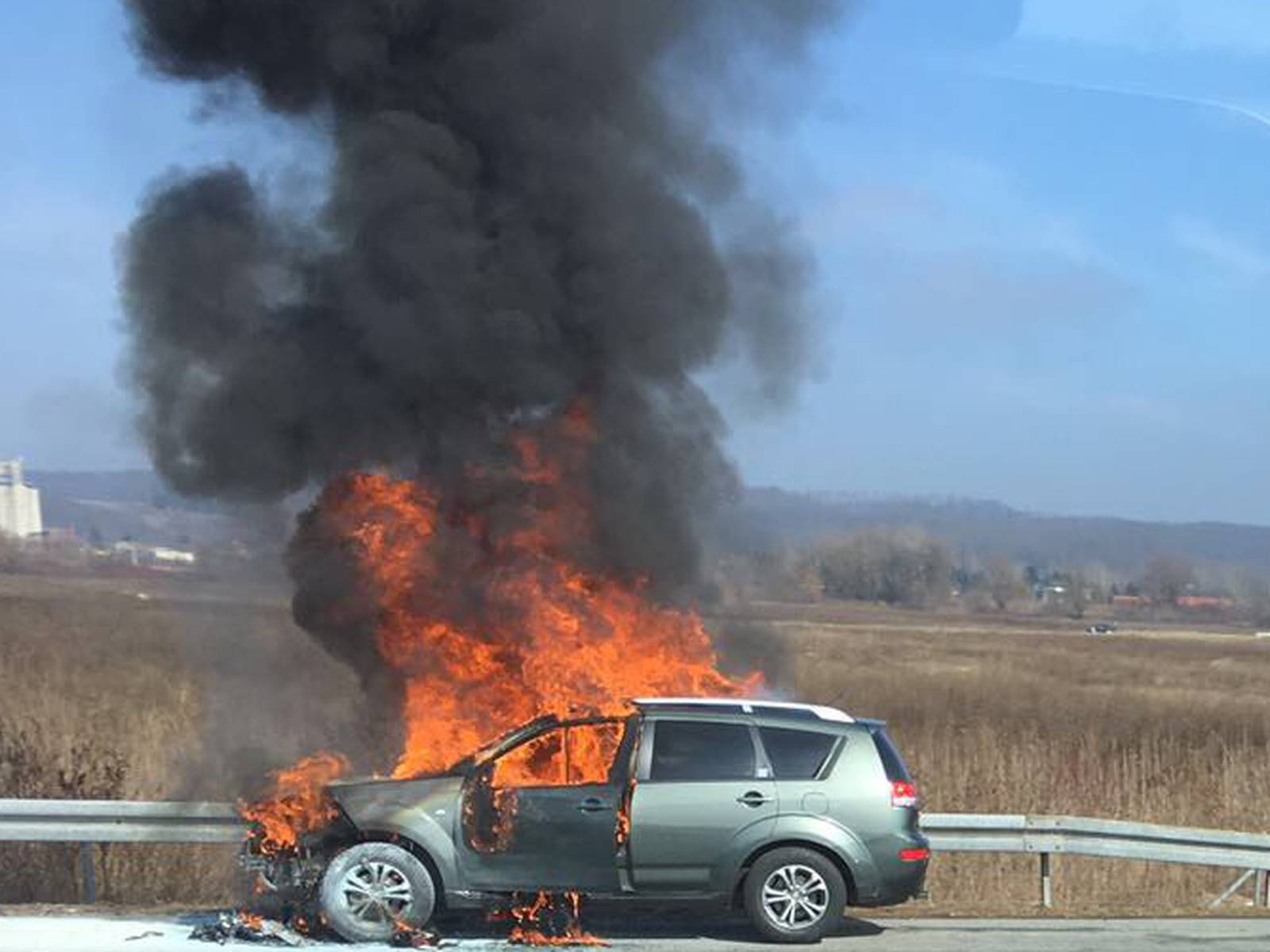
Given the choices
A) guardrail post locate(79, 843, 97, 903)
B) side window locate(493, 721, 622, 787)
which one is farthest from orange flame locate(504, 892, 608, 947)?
guardrail post locate(79, 843, 97, 903)

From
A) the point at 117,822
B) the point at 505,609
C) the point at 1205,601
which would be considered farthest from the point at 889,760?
the point at 1205,601

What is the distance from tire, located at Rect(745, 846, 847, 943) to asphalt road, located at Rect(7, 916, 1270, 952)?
9.2 inches

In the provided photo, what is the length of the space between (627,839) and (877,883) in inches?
63.9

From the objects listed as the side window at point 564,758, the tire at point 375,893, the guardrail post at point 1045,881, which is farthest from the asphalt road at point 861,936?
the side window at point 564,758

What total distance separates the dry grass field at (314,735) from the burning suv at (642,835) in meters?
2.51

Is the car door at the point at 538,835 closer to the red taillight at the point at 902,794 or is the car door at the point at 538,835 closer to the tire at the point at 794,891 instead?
the tire at the point at 794,891

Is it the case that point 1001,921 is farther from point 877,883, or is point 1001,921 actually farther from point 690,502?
point 690,502

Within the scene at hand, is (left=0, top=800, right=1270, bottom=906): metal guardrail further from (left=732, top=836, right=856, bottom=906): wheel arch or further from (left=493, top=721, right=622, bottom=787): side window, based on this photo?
(left=493, top=721, right=622, bottom=787): side window

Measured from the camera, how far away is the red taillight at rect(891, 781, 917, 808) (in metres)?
10.4

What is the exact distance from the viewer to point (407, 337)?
1326cm

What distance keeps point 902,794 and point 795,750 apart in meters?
0.74

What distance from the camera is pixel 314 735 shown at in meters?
14.2

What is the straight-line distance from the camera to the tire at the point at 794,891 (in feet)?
33.7

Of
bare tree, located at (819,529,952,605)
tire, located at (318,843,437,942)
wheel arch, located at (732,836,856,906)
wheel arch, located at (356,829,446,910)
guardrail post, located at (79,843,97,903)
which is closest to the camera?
tire, located at (318,843,437,942)
